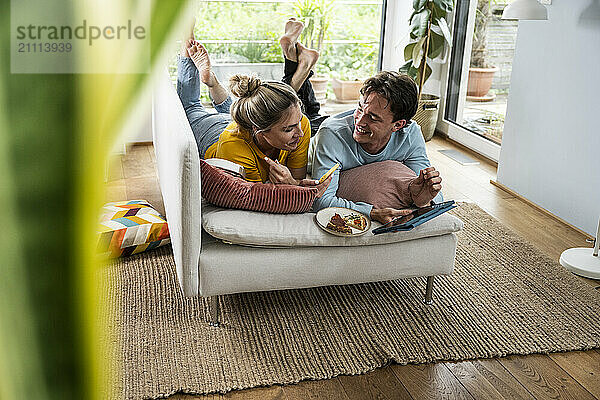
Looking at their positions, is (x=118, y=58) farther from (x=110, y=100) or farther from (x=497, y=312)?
(x=497, y=312)

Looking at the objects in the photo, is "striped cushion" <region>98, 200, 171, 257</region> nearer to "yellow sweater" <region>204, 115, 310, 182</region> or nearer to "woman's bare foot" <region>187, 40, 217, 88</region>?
"yellow sweater" <region>204, 115, 310, 182</region>

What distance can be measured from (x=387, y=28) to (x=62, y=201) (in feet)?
17.4

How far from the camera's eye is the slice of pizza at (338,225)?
224cm

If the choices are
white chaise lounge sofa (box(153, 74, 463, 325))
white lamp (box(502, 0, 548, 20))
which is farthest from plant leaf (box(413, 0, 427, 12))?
white chaise lounge sofa (box(153, 74, 463, 325))

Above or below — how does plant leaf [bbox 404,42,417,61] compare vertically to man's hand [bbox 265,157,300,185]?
above

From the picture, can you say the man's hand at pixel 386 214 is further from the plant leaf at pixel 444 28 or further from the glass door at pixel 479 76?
the plant leaf at pixel 444 28

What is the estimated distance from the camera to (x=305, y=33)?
4.96 metres

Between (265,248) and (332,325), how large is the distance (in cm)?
40

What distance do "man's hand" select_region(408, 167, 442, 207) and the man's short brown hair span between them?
0.85 feet

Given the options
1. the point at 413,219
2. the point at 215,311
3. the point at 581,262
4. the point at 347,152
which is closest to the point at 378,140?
the point at 347,152

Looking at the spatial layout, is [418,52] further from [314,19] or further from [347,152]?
[347,152]

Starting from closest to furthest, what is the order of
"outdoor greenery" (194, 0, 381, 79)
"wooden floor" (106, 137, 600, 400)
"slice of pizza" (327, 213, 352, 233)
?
"wooden floor" (106, 137, 600, 400) → "slice of pizza" (327, 213, 352, 233) → "outdoor greenery" (194, 0, 381, 79)

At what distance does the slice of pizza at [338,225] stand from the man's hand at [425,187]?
1.18ft

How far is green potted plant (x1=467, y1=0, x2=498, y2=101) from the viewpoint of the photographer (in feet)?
14.6
